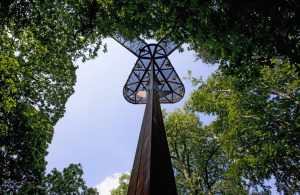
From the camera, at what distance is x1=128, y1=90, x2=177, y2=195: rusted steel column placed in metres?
2.55

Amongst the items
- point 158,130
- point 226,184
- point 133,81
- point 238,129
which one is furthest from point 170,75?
point 226,184

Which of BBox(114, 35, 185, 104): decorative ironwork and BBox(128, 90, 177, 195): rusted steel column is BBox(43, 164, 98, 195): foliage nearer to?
BBox(114, 35, 185, 104): decorative ironwork

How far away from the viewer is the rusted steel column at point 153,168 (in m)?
2.55

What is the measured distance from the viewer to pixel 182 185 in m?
20.8

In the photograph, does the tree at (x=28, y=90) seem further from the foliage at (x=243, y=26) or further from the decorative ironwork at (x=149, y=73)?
the foliage at (x=243, y=26)

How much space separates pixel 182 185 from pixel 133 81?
1397 cm

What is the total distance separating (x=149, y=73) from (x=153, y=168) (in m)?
7.47

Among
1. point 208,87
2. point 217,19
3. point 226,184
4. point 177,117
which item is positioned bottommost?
point 217,19

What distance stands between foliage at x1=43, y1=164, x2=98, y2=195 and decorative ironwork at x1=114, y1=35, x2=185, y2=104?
13.5 feet

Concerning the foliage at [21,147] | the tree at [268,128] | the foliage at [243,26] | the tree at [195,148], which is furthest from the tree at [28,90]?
the tree at [195,148]

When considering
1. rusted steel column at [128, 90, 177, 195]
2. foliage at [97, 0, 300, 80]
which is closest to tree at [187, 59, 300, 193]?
foliage at [97, 0, 300, 80]

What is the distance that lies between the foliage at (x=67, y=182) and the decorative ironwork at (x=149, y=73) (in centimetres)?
410

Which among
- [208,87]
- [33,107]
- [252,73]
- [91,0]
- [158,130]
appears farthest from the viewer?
[208,87]

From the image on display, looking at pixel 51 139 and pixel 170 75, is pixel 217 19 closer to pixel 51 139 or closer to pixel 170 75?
pixel 170 75
